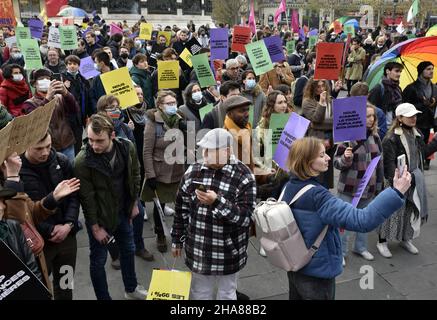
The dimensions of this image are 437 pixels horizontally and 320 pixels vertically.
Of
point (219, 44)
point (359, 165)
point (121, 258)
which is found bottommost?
point (121, 258)

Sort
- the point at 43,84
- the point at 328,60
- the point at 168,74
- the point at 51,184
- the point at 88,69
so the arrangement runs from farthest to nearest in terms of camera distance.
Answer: the point at 88,69
the point at 168,74
the point at 328,60
the point at 43,84
the point at 51,184

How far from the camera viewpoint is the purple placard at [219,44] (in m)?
8.12

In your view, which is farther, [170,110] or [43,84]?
[43,84]

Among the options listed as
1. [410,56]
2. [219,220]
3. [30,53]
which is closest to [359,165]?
[219,220]

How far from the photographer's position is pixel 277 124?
4367mm

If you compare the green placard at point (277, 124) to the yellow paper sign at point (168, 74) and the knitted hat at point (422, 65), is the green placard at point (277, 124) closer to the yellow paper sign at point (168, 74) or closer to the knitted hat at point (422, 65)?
the yellow paper sign at point (168, 74)

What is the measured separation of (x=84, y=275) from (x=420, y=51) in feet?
18.6

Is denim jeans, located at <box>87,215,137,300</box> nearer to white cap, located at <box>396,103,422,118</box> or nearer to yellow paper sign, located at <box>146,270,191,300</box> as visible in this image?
yellow paper sign, located at <box>146,270,191,300</box>

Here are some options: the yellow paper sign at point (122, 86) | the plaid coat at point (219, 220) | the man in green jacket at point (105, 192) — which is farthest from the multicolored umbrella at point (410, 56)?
the man in green jacket at point (105, 192)

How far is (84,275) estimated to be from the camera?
4.29 meters

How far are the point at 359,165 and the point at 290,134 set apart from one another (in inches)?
37.3

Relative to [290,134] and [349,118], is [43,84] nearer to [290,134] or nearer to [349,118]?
[290,134]

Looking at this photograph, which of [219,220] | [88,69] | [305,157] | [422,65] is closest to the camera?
[305,157]

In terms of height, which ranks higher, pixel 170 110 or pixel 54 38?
pixel 54 38
